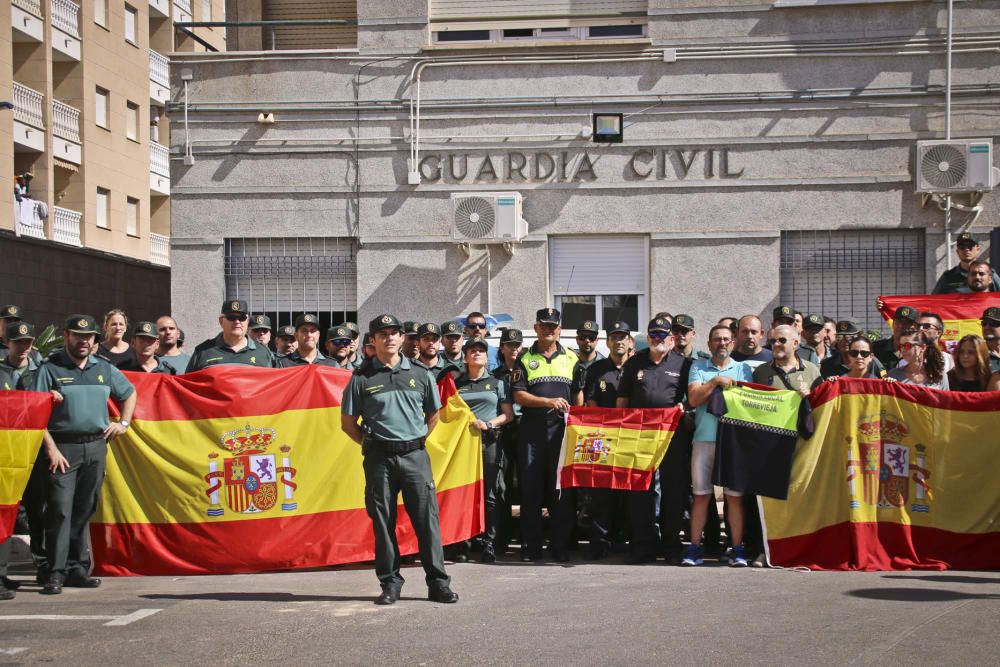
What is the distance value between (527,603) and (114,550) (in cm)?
381

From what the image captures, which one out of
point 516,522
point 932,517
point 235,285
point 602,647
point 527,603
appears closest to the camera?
point 602,647

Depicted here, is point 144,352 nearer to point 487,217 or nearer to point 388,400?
point 388,400

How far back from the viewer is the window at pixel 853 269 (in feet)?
57.9

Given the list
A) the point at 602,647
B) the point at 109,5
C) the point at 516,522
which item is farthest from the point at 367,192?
the point at 109,5

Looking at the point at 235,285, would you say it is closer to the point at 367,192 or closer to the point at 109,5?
the point at 367,192

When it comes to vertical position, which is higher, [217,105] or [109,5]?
[109,5]

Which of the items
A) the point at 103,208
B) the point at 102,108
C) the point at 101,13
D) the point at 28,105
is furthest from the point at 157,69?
the point at 28,105

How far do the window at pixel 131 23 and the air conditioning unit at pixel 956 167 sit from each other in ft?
101

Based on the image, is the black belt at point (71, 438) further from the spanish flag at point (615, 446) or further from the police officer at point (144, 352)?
the spanish flag at point (615, 446)

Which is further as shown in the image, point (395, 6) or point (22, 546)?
point (395, 6)

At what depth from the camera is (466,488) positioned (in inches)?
423

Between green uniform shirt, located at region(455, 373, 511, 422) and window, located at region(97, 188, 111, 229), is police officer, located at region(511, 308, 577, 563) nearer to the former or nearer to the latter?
green uniform shirt, located at region(455, 373, 511, 422)

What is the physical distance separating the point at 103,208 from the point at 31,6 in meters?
6.95

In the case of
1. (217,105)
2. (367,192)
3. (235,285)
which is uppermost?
(217,105)
